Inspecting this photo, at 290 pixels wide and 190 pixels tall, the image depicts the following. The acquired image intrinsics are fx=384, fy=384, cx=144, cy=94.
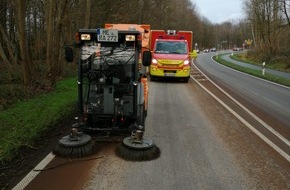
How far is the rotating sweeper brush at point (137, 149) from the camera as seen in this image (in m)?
6.82

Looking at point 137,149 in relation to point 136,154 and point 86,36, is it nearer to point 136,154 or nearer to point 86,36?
point 136,154

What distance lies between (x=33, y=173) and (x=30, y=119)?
11.4ft

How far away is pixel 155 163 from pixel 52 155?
189 cm

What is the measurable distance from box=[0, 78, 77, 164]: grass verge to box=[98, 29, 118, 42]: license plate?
249 centimetres

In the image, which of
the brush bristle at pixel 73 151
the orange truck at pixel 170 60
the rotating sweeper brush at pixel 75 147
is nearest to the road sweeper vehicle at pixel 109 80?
the rotating sweeper brush at pixel 75 147

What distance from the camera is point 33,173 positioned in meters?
6.06

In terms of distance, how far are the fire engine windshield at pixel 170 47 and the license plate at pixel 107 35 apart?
1354 cm

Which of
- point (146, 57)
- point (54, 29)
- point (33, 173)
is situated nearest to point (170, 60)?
point (54, 29)

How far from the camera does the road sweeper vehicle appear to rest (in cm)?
768

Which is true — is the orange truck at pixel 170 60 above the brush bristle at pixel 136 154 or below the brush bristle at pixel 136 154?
above

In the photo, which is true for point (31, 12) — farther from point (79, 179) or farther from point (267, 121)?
point (79, 179)

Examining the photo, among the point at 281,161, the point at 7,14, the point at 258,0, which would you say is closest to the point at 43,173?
the point at 281,161

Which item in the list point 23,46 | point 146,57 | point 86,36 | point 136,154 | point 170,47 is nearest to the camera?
point 136,154

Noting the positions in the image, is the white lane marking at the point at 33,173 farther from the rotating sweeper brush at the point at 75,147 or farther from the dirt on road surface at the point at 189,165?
the rotating sweeper brush at the point at 75,147
